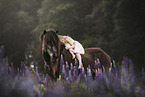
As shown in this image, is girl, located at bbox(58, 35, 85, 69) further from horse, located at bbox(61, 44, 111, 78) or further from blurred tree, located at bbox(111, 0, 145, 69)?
blurred tree, located at bbox(111, 0, 145, 69)

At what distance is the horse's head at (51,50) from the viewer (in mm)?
4707

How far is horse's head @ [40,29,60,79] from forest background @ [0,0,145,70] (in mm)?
Answer: 10361

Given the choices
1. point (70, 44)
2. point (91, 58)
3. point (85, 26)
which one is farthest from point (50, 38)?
point (85, 26)

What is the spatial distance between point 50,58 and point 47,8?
1672 centimetres

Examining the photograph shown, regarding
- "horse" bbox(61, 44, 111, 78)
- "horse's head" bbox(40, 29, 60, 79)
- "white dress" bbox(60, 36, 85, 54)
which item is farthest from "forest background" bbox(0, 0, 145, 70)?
"horse's head" bbox(40, 29, 60, 79)

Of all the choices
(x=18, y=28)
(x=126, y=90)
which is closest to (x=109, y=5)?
(x=18, y=28)

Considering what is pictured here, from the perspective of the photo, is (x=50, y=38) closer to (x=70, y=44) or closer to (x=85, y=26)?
(x=70, y=44)

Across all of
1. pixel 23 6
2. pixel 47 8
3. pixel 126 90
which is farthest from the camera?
pixel 23 6

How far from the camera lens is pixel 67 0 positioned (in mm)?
21406

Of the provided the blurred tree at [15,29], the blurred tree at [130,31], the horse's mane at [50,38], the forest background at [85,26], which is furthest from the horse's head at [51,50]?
the blurred tree at [15,29]

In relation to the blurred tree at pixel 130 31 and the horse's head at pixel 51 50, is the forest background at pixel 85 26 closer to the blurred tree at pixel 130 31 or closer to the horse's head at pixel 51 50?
the blurred tree at pixel 130 31

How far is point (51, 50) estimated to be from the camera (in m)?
4.72

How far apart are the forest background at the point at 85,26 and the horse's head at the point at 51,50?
10361 mm

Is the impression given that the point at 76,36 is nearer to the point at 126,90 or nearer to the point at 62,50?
the point at 62,50
